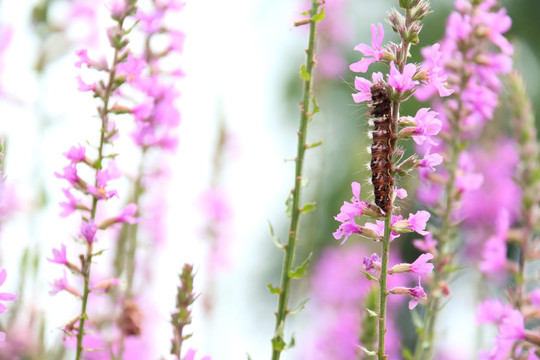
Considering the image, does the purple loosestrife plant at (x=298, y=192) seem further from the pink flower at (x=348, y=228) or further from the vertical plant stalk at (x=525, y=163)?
the vertical plant stalk at (x=525, y=163)

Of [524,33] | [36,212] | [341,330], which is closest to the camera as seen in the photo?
[36,212]

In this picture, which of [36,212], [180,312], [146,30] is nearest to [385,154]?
[180,312]

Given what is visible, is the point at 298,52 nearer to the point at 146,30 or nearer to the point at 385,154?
the point at 146,30

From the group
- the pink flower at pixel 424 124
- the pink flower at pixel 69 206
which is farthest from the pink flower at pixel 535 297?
the pink flower at pixel 69 206

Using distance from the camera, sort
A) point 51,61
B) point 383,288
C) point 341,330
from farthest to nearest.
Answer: point 341,330, point 51,61, point 383,288

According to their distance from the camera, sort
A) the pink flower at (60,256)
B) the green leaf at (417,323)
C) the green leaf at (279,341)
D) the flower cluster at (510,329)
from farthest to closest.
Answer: the green leaf at (417,323) → the flower cluster at (510,329) → the pink flower at (60,256) → the green leaf at (279,341)

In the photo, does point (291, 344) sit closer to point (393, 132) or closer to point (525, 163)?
point (393, 132)

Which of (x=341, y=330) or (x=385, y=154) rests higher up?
(x=385, y=154)

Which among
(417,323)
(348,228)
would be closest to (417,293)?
(348,228)
